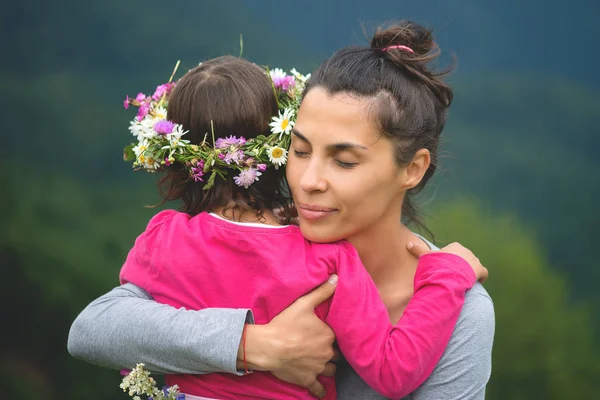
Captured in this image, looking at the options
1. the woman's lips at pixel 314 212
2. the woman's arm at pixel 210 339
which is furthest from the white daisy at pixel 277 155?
the woman's arm at pixel 210 339

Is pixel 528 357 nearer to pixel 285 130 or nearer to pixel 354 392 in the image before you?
pixel 354 392

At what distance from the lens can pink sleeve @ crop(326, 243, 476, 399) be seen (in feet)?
8.07

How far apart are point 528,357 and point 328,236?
2.58m

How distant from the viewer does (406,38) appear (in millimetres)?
2742

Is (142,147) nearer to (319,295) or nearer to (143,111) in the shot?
(143,111)

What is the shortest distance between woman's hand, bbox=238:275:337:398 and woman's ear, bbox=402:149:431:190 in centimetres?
43

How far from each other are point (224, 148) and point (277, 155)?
177mm

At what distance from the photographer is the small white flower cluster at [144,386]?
2533mm

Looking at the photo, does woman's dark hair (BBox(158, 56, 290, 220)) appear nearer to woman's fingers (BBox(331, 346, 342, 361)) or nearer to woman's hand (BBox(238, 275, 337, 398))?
woman's hand (BBox(238, 275, 337, 398))

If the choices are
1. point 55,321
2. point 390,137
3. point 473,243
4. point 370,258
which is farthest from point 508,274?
point 55,321

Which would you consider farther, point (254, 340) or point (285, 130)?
point (285, 130)

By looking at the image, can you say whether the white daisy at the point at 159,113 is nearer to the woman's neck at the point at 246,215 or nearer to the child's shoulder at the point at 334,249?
the woman's neck at the point at 246,215

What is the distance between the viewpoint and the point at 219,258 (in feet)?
8.38

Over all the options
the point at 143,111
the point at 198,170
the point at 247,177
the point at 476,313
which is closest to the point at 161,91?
the point at 143,111
